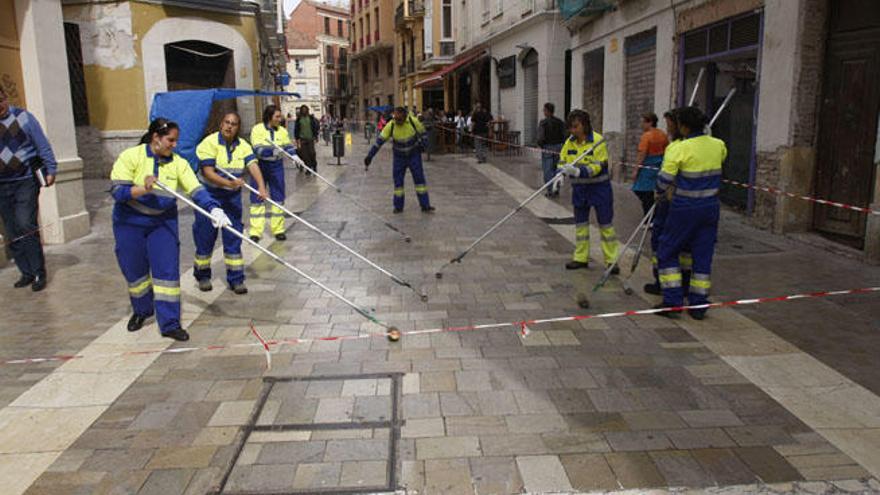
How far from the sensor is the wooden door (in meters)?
7.76

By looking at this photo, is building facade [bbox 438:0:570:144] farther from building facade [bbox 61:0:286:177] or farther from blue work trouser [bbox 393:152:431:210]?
blue work trouser [bbox 393:152:431:210]

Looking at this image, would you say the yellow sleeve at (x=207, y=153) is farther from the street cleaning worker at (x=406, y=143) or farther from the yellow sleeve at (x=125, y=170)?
the street cleaning worker at (x=406, y=143)

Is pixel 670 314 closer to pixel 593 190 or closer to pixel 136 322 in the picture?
pixel 593 190

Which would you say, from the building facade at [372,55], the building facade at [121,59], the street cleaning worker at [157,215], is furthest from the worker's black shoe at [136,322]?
the building facade at [372,55]

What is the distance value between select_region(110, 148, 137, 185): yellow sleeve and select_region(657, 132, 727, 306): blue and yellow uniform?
3.99m

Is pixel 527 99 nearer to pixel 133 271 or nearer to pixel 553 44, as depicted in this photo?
pixel 553 44

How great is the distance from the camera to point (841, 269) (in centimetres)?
714

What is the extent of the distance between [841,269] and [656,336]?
306 cm

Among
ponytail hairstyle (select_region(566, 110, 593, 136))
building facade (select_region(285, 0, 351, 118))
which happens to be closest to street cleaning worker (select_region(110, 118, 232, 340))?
ponytail hairstyle (select_region(566, 110, 593, 136))

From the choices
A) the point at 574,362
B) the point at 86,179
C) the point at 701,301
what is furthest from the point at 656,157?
the point at 86,179

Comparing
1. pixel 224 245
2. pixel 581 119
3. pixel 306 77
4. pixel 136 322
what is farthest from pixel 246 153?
pixel 306 77

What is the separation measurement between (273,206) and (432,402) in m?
5.62

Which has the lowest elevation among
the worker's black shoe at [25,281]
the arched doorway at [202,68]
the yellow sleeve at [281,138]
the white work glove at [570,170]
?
the worker's black shoe at [25,281]

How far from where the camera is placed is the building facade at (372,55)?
49.4m
